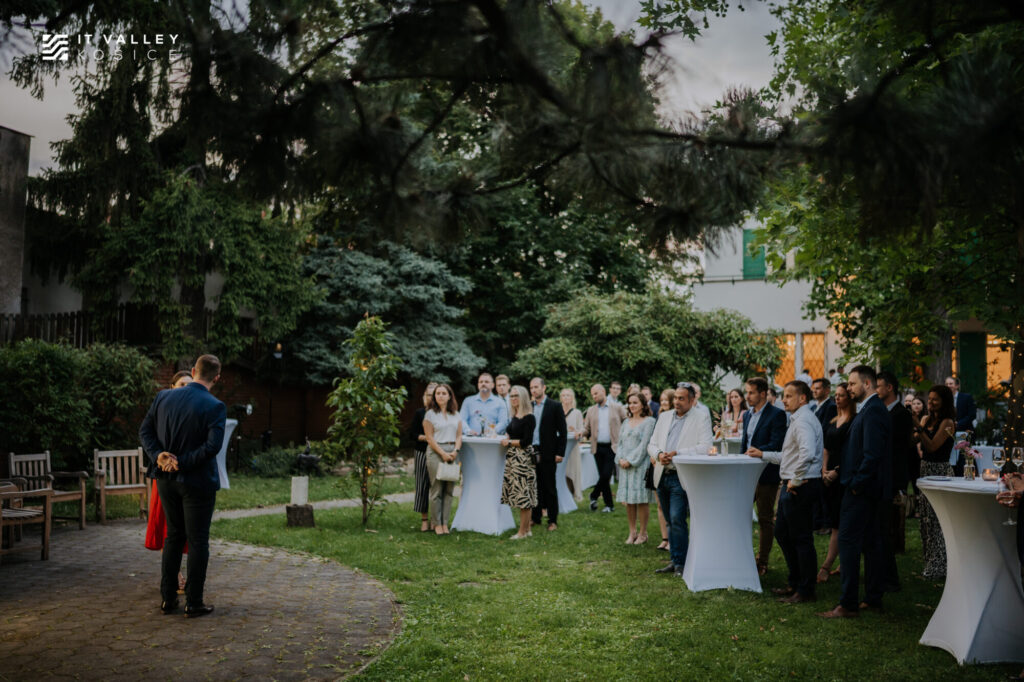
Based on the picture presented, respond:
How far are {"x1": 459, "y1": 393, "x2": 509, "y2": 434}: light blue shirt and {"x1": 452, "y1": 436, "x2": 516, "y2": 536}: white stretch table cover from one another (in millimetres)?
738

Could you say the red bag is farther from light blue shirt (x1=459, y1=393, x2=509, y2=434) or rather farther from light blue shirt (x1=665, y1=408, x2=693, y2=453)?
light blue shirt (x1=459, y1=393, x2=509, y2=434)

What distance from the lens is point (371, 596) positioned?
25.2ft

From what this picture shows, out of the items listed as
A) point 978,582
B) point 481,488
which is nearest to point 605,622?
point 978,582

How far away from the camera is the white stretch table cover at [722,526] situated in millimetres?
7832

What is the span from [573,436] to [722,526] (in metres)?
5.67

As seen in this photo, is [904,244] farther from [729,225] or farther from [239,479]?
[239,479]

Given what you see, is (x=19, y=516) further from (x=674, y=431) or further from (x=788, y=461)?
(x=788, y=461)

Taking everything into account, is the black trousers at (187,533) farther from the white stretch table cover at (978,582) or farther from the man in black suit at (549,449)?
the white stretch table cover at (978,582)

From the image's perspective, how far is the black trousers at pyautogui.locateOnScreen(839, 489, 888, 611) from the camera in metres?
6.75

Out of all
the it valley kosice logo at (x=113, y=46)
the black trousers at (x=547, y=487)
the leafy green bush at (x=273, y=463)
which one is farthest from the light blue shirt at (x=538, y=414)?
the leafy green bush at (x=273, y=463)

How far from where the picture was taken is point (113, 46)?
4.04 meters

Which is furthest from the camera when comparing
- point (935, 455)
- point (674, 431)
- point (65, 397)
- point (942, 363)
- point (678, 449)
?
point (942, 363)

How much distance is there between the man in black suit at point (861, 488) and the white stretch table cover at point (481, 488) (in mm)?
5206

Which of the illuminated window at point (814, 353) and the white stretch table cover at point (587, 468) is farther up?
the illuminated window at point (814, 353)
